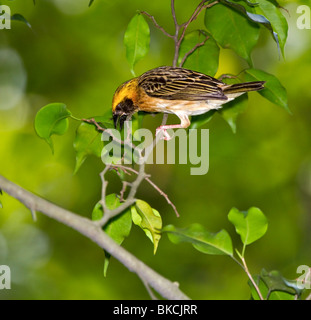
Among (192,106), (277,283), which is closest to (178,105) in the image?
(192,106)

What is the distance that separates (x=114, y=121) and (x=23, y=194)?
3.40 feet

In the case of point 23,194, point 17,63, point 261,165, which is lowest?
point 23,194

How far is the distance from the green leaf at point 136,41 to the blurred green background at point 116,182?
259 centimetres

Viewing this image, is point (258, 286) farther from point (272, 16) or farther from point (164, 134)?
point (272, 16)

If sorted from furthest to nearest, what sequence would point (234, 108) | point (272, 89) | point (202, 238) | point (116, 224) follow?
point (234, 108)
point (272, 89)
point (116, 224)
point (202, 238)

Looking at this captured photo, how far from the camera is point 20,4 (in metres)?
5.43

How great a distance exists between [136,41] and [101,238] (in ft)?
4.18

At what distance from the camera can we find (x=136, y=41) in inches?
101

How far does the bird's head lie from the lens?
2.74 meters

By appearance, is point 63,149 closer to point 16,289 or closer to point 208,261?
point 16,289

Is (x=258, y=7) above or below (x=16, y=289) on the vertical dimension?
above

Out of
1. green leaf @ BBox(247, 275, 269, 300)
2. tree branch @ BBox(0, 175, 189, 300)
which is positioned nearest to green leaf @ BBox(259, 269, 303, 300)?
green leaf @ BBox(247, 275, 269, 300)

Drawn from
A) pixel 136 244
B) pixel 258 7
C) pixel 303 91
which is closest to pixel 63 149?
pixel 136 244

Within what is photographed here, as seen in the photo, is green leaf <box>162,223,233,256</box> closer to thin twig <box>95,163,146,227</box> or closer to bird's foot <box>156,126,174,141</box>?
thin twig <box>95,163,146,227</box>
